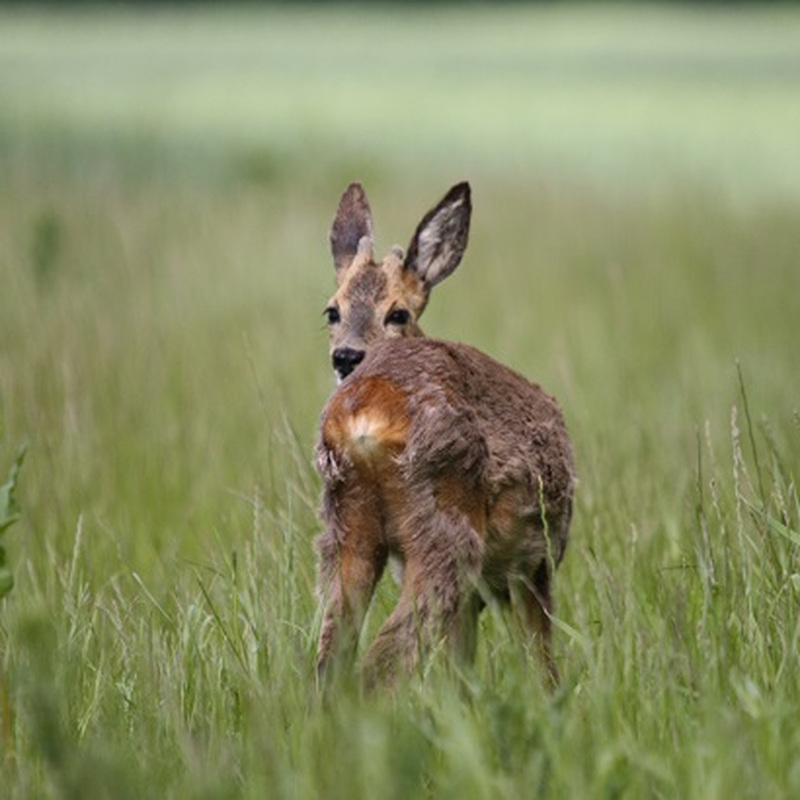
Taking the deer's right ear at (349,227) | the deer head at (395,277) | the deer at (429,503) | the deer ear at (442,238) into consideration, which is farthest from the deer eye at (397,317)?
the deer at (429,503)

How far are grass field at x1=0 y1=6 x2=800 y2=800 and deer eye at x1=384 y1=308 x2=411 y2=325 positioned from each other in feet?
1.29

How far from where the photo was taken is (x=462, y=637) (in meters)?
3.91

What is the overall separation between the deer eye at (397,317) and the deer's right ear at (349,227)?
343 mm

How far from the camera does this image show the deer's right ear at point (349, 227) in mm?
5742

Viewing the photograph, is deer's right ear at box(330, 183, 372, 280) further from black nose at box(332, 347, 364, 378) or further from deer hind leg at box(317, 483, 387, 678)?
deer hind leg at box(317, 483, 387, 678)

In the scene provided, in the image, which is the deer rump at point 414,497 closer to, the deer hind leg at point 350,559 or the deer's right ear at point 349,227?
the deer hind leg at point 350,559

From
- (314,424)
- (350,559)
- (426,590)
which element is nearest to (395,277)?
(314,424)

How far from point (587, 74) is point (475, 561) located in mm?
25950

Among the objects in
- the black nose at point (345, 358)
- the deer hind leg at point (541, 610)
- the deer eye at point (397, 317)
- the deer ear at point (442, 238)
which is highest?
the deer ear at point (442, 238)

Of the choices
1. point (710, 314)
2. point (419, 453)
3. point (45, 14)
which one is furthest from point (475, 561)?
point (45, 14)

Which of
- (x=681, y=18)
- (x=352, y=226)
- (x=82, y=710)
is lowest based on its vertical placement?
(x=82, y=710)

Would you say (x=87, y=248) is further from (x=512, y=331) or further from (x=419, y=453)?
(x=419, y=453)

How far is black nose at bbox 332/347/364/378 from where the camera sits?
506 centimetres

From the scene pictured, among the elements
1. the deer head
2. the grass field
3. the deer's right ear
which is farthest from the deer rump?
the deer's right ear
